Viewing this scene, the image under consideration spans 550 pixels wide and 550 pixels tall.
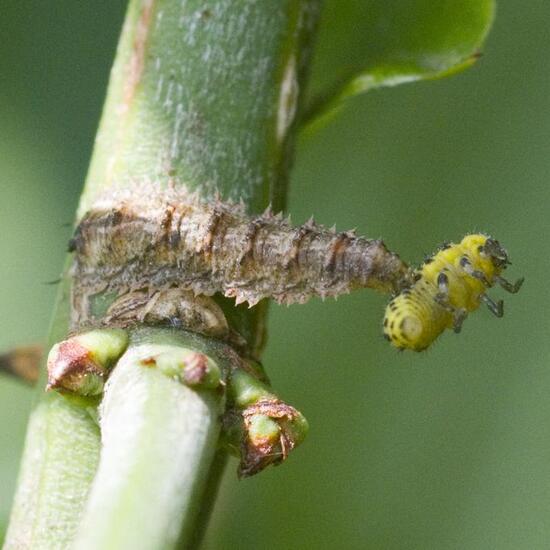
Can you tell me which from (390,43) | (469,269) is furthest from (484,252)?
(390,43)

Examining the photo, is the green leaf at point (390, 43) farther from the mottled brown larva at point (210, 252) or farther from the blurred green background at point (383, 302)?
the mottled brown larva at point (210, 252)

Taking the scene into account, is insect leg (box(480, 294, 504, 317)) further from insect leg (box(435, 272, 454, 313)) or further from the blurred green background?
the blurred green background

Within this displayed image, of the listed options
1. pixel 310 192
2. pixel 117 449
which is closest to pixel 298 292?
pixel 117 449

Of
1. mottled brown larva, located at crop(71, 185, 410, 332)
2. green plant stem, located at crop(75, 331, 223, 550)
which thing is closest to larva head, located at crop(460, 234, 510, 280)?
mottled brown larva, located at crop(71, 185, 410, 332)

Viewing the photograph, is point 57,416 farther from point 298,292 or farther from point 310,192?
point 310,192

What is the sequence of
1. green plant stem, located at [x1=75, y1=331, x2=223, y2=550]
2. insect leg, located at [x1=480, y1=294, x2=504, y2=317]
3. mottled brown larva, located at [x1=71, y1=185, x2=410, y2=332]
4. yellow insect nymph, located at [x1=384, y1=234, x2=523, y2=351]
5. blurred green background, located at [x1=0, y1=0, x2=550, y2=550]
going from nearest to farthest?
green plant stem, located at [x1=75, y1=331, x2=223, y2=550] → mottled brown larva, located at [x1=71, y1=185, x2=410, y2=332] → yellow insect nymph, located at [x1=384, y1=234, x2=523, y2=351] → insect leg, located at [x1=480, y1=294, x2=504, y2=317] → blurred green background, located at [x1=0, y1=0, x2=550, y2=550]
